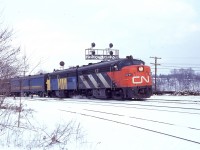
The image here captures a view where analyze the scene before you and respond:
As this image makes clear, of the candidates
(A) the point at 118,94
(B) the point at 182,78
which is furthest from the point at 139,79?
(B) the point at 182,78

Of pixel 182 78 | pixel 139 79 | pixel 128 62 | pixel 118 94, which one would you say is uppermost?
pixel 182 78

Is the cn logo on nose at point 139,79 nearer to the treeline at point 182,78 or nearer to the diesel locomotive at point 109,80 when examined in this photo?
the diesel locomotive at point 109,80

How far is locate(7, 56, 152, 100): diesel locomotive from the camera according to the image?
2138 centimetres

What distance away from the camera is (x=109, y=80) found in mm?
23203

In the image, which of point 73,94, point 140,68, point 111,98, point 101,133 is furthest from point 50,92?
point 101,133

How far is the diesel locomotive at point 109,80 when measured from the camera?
70.1 feet

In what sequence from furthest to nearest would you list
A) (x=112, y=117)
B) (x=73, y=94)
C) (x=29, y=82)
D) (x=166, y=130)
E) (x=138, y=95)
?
(x=29, y=82) < (x=73, y=94) < (x=138, y=95) < (x=112, y=117) < (x=166, y=130)

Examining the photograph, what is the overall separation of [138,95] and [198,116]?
32.4 ft

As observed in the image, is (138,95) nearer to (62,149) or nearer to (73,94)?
(73,94)

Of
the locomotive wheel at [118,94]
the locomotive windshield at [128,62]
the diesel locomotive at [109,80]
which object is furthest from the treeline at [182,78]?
the locomotive windshield at [128,62]

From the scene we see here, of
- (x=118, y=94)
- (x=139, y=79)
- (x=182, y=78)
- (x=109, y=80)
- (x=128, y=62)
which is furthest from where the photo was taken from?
(x=182, y=78)

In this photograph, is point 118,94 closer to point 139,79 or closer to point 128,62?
point 139,79

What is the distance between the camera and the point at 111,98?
24.1 metres

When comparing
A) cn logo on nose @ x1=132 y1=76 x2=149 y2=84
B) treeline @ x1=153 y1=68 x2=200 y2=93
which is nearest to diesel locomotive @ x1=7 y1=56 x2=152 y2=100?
cn logo on nose @ x1=132 y1=76 x2=149 y2=84
